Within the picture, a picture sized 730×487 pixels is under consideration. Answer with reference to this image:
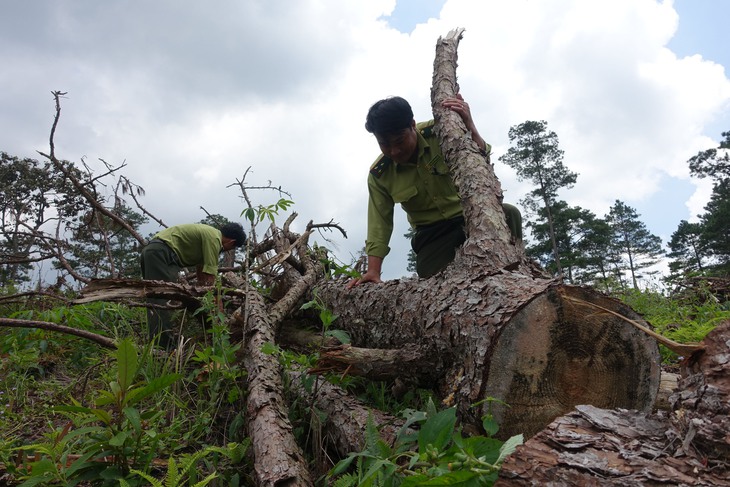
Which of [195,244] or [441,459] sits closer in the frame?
[441,459]

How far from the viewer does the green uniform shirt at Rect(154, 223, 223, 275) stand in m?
4.84

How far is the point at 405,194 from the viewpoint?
3.80 meters

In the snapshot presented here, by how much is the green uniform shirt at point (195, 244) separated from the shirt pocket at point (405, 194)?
2.25m

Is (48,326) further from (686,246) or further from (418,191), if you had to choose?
(686,246)

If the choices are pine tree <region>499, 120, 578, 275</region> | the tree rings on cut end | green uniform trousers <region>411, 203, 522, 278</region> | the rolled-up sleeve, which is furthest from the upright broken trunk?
pine tree <region>499, 120, 578, 275</region>

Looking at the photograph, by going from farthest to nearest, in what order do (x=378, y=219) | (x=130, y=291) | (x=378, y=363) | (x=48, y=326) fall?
(x=378, y=219) < (x=130, y=291) < (x=48, y=326) < (x=378, y=363)

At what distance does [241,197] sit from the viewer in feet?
14.4

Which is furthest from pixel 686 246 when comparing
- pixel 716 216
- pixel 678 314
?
pixel 678 314

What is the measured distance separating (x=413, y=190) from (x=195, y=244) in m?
2.72

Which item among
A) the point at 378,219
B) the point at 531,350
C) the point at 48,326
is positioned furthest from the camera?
the point at 378,219

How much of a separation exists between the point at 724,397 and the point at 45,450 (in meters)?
1.90

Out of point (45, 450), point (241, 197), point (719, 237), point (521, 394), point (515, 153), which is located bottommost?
point (45, 450)

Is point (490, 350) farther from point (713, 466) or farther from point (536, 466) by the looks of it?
point (713, 466)

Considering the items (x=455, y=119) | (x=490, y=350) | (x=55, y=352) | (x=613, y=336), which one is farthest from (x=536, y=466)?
(x=55, y=352)
